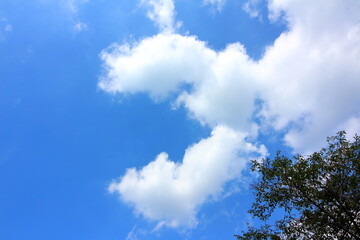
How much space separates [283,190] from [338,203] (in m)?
4.28

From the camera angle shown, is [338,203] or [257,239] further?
[257,239]

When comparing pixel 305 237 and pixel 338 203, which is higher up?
pixel 338 203

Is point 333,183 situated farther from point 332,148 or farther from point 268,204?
point 268,204

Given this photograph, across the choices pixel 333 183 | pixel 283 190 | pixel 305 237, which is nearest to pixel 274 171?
pixel 283 190

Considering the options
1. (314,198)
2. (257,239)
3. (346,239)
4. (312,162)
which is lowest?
(346,239)

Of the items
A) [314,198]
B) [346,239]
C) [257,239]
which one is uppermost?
[314,198]

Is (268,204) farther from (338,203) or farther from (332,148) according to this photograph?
(332,148)

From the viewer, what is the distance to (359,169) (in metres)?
19.7

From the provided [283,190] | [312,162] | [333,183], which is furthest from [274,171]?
[333,183]

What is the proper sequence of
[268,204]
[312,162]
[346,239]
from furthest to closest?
[268,204] → [312,162] → [346,239]

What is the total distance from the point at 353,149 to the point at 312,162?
3237mm

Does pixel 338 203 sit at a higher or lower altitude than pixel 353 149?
lower

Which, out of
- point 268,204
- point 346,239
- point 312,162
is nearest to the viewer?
point 346,239

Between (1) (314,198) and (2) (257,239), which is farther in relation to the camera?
(2) (257,239)
